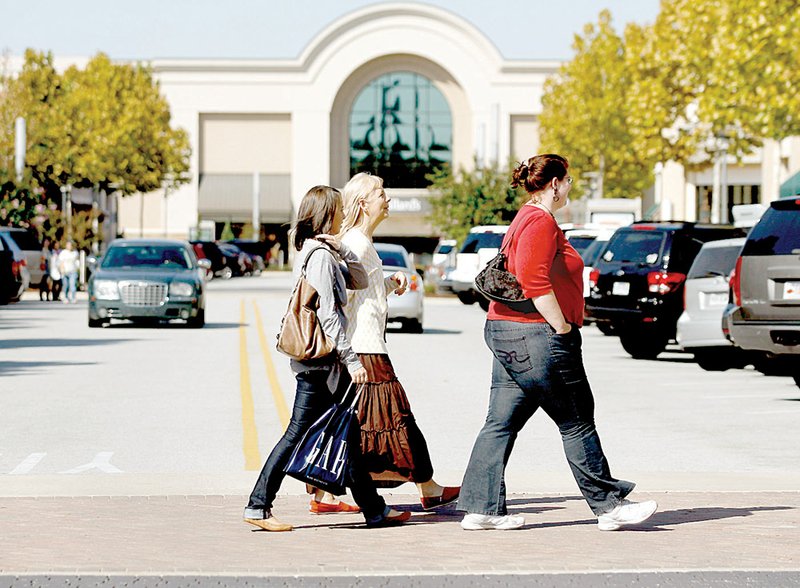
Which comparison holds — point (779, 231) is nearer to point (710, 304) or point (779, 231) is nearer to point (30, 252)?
point (710, 304)

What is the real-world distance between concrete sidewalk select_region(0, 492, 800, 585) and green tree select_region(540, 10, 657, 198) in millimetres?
55949

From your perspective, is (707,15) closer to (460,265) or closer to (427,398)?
(460,265)

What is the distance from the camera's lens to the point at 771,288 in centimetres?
1664

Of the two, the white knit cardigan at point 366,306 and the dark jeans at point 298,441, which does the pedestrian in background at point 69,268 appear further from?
the dark jeans at point 298,441

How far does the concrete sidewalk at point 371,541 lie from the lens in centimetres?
787

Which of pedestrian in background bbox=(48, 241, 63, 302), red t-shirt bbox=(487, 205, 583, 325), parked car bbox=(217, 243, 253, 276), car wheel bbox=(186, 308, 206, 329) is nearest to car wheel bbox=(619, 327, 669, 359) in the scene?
car wheel bbox=(186, 308, 206, 329)

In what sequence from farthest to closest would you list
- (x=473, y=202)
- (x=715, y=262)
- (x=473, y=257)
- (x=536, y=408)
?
1. (x=473, y=202)
2. (x=473, y=257)
3. (x=715, y=262)
4. (x=536, y=408)

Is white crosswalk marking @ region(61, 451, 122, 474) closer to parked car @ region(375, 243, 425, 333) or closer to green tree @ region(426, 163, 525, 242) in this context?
parked car @ region(375, 243, 425, 333)

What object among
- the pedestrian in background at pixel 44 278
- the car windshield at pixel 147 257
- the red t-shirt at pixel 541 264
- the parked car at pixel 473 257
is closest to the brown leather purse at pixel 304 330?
the red t-shirt at pixel 541 264

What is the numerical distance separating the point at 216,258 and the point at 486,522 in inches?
2772

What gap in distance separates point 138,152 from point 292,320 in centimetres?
7096

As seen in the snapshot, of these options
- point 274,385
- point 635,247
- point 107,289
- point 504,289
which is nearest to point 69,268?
point 107,289

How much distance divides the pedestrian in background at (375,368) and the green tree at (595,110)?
56218 millimetres

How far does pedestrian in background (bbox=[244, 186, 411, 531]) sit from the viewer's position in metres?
8.62
